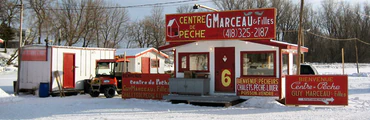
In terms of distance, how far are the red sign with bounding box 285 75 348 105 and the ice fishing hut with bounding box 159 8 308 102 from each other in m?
0.91

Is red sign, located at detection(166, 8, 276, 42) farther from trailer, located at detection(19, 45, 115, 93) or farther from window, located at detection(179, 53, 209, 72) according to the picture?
trailer, located at detection(19, 45, 115, 93)

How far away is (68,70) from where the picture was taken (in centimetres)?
2016

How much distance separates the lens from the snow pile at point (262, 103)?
1355 centimetres

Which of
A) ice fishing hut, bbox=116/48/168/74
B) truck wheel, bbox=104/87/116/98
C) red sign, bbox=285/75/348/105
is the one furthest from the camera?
ice fishing hut, bbox=116/48/168/74

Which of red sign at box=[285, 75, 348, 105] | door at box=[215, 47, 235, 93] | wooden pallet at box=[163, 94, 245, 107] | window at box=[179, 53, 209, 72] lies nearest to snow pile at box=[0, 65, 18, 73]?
window at box=[179, 53, 209, 72]

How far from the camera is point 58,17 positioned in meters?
50.3

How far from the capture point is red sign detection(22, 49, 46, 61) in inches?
768

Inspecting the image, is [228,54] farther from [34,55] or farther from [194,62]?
[34,55]

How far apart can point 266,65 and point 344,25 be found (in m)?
64.7

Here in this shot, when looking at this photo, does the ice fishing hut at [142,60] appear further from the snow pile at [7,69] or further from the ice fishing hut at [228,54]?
the ice fishing hut at [228,54]

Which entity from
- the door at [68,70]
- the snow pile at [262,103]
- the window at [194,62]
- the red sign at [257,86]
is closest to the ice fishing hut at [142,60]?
the door at [68,70]

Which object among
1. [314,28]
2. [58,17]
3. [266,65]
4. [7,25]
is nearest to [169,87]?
[266,65]

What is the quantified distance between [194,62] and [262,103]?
3.65m

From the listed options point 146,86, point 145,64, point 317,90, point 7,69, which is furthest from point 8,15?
point 317,90
